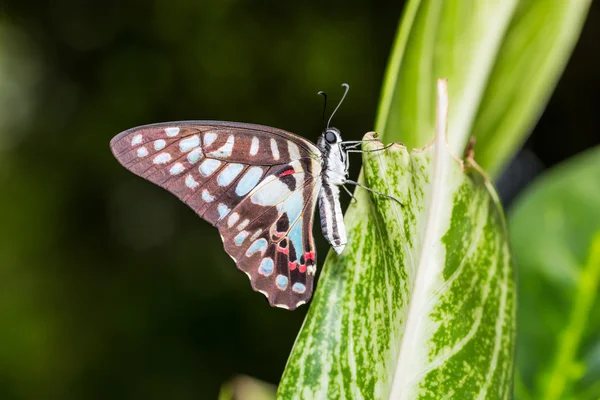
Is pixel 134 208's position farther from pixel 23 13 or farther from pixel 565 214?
pixel 565 214

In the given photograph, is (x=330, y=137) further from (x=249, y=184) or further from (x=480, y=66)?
(x=480, y=66)

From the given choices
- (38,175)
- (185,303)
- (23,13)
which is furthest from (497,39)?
(38,175)

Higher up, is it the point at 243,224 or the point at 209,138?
the point at 209,138

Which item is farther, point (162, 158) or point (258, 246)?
point (258, 246)

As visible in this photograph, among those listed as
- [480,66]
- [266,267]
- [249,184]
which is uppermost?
[480,66]

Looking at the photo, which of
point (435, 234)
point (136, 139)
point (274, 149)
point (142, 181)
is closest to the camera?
point (435, 234)

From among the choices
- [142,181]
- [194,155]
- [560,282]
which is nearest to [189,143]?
[194,155]
